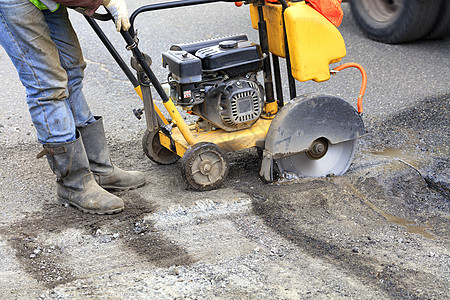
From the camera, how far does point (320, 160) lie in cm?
357

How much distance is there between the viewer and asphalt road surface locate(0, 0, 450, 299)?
255 centimetres

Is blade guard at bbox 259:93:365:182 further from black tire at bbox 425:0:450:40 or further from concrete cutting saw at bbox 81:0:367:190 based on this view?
black tire at bbox 425:0:450:40

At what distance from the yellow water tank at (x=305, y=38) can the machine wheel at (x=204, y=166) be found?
643 millimetres

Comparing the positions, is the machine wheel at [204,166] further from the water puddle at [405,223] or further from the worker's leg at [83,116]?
the water puddle at [405,223]

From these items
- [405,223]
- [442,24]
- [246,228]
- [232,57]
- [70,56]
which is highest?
[70,56]

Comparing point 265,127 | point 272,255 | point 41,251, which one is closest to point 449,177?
point 265,127

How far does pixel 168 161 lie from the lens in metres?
3.80

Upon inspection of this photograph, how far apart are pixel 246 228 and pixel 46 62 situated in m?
1.32

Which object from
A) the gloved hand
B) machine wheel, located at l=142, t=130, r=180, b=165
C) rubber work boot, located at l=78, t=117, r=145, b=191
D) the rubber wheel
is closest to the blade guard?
machine wheel, located at l=142, t=130, r=180, b=165

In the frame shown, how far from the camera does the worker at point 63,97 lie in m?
2.81

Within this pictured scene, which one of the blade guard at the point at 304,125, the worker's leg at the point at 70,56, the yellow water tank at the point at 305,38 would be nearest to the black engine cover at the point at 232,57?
the yellow water tank at the point at 305,38

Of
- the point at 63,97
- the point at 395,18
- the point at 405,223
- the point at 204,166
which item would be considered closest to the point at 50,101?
the point at 63,97

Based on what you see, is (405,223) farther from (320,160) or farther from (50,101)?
(50,101)

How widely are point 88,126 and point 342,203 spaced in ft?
5.00
